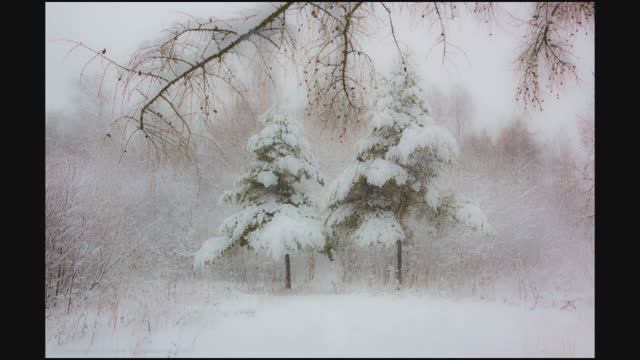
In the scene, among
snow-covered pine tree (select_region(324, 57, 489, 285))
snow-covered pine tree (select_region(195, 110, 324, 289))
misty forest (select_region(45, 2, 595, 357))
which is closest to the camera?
misty forest (select_region(45, 2, 595, 357))

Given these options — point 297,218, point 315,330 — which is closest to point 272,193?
point 297,218

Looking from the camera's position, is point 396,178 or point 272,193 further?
point 272,193

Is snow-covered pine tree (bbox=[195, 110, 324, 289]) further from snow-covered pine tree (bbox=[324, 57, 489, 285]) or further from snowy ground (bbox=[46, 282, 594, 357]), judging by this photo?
snowy ground (bbox=[46, 282, 594, 357])

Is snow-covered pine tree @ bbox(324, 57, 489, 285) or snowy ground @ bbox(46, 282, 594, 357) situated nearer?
snowy ground @ bbox(46, 282, 594, 357)

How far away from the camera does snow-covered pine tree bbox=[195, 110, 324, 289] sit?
465 inches

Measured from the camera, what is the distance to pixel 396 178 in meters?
11.5

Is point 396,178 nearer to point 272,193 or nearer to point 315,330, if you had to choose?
point 272,193

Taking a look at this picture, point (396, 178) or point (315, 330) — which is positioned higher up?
point (396, 178)

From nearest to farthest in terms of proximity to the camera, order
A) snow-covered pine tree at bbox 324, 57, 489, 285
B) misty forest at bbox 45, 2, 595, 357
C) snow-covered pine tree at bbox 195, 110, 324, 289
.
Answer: misty forest at bbox 45, 2, 595, 357
snow-covered pine tree at bbox 324, 57, 489, 285
snow-covered pine tree at bbox 195, 110, 324, 289

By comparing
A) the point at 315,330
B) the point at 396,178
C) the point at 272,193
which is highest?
the point at 396,178

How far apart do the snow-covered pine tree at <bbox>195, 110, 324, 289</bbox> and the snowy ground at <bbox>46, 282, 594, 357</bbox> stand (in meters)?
3.51

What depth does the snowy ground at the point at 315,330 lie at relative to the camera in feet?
16.7

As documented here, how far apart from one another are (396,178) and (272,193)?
13.9 ft
